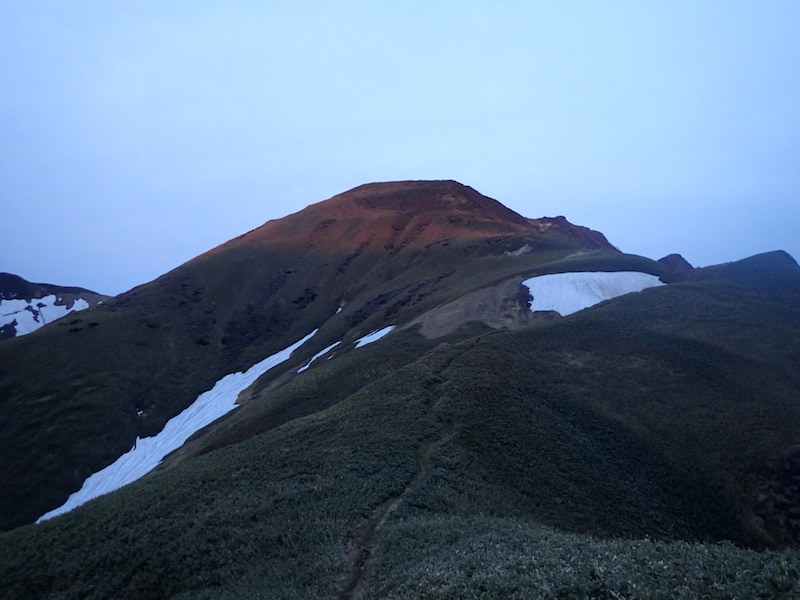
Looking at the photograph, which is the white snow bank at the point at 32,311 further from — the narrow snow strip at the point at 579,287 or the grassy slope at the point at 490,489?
the narrow snow strip at the point at 579,287

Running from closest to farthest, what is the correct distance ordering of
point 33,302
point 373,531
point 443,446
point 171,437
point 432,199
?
1. point 373,531
2. point 443,446
3. point 171,437
4. point 432,199
5. point 33,302

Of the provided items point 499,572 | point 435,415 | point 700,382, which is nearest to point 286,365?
point 435,415

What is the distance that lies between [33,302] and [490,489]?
108947 mm

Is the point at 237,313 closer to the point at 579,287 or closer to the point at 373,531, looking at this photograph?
the point at 579,287

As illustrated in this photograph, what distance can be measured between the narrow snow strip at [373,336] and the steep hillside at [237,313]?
54.4 inches

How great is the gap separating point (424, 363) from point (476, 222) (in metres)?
54.1

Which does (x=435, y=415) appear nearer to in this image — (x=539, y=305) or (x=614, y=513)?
(x=614, y=513)

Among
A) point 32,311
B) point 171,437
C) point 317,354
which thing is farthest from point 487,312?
point 32,311

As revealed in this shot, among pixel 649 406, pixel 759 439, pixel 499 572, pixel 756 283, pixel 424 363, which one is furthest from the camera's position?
pixel 756 283

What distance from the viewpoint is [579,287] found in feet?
160

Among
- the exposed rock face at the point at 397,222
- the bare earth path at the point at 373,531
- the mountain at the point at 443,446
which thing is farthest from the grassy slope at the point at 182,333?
the bare earth path at the point at 373,531

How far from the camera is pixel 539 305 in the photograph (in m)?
45.5

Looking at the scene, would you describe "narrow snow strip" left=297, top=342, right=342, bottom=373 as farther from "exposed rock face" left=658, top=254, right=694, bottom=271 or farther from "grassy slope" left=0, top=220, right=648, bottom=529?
"exposed rock face" left=658, top=254, right=694, bottom=271

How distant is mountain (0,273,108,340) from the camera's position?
96.5 meters
